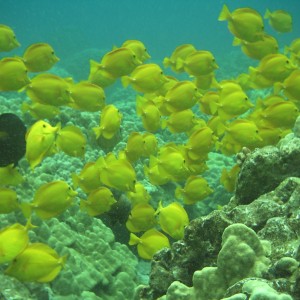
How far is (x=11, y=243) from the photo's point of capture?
3775 millimetres

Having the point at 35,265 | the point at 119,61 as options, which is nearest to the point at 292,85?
the point at 119,61

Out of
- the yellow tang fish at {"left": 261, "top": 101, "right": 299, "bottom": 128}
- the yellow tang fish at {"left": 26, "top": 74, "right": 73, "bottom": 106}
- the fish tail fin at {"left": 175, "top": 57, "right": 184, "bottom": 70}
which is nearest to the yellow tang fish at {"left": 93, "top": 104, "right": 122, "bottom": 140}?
the yellow tang fish at {"left": 26, "top": 74, "right": 73, "bottom": 106}

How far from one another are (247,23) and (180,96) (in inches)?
67.6

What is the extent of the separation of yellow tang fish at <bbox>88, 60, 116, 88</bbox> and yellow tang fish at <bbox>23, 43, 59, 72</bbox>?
2.00 feet

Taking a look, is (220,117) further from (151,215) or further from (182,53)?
(182,53)

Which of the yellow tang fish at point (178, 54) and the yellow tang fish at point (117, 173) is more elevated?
the yellow tang fish at point (178, 54)

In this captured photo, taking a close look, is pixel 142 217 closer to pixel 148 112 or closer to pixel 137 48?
pixel 148 112

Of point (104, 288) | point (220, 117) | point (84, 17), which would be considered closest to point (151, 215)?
point (104, 288)

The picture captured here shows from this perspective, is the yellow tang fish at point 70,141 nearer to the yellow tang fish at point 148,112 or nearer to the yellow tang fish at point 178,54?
the yellow tang fish at point 148,112

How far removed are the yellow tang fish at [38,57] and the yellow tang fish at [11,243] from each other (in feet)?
10.4

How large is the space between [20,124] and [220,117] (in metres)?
3.05

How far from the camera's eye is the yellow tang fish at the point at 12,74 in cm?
549

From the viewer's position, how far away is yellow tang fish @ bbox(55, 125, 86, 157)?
5.59 meters

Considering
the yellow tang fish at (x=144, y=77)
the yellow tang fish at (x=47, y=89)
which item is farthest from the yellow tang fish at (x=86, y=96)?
the yellow tang fish at (x=144, y=77)
